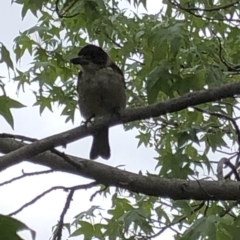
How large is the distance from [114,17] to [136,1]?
1.05ft

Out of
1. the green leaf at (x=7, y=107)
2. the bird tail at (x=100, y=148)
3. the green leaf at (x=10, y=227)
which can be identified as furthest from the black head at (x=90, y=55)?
the green leaf at (x=10, y=227)

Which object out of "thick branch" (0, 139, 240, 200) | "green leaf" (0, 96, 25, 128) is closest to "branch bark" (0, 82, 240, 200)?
"thick branch" (0, 139, 240, 200)

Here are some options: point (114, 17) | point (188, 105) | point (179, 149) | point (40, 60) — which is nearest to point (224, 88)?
point (188, 105)

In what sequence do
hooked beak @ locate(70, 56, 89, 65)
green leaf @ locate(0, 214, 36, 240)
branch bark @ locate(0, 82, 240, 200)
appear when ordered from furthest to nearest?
hooked beak @ locate(70, 56, 89, 65)
branch bark @ locate(0, 82, 240, 200)
green leaf @ locate(0, 214, 36, 240)

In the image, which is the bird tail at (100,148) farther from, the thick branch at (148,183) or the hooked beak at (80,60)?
the thick branch at (148,183)

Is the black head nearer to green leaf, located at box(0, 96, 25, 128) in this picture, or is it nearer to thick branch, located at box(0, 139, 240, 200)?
thick branch, located at box(0, 139, 240, 200)

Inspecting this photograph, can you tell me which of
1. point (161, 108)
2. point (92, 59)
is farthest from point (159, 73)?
point (92, 59)

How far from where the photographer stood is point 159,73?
2051 millimetres

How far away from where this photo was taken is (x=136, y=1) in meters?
2.48

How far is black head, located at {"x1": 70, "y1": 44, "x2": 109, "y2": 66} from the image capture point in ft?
10.1

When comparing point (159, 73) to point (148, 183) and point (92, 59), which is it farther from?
point (92, 59)

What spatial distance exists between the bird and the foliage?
0.23 feet

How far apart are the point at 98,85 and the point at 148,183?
1.49 metres

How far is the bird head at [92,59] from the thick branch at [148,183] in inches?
51.4
